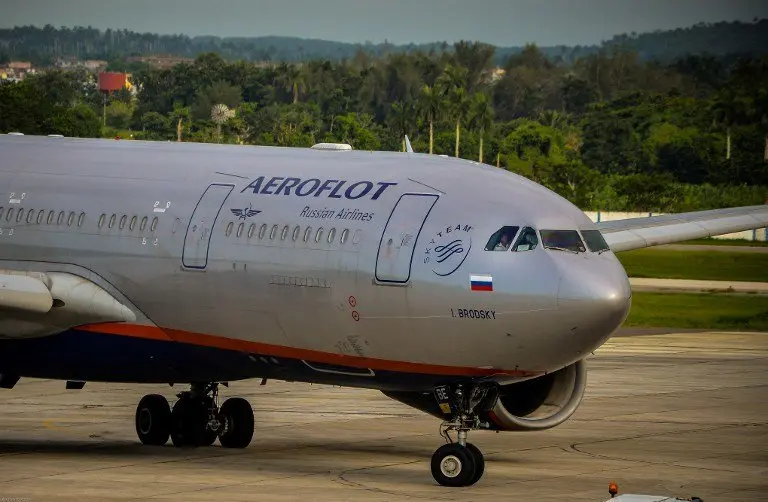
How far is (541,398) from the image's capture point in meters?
28.0

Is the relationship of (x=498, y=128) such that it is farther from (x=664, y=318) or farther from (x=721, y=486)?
(x=721, y=486)

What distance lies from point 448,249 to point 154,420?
8.10m

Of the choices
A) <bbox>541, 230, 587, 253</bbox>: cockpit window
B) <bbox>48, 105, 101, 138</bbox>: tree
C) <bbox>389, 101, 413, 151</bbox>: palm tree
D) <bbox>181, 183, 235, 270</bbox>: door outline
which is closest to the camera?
<bbox>541, 230, 587, 253</bbox>: cockpit window

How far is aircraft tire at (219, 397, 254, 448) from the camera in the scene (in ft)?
100

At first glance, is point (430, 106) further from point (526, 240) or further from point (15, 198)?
point (526, 240)

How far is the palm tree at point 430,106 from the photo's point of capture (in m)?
181

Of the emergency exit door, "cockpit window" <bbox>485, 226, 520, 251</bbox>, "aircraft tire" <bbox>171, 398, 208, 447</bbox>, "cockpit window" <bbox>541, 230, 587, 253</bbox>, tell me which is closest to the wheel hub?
the emergency exit door

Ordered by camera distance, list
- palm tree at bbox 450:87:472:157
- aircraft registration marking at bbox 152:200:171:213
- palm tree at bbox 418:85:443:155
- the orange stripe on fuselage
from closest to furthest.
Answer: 1. the orange stripe on fuselage
2. aircraft registration marking at bbox 152:200:171:213
3. palm tree at bbox 418:85:443:155
4. palm tree at bbox 450:87:472:157

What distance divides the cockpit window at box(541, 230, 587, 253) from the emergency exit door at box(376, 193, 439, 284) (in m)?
1.83

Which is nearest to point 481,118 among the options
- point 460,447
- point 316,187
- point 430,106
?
point 430,106

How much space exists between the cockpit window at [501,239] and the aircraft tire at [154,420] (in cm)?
829

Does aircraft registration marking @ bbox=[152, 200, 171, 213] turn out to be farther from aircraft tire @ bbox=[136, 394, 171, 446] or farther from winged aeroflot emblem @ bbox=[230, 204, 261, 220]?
aircraft tire @ bbox=[136, 394, 171, 446]

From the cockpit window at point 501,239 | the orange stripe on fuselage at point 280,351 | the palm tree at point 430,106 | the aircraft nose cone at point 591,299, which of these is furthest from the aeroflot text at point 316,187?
the palm tree at point 430,106

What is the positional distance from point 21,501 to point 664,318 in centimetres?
4160
